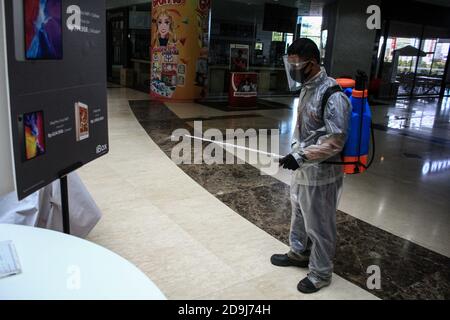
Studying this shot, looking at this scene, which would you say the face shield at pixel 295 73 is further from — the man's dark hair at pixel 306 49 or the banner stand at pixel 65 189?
the banner stand at pixel 65 189

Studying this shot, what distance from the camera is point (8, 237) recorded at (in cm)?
148

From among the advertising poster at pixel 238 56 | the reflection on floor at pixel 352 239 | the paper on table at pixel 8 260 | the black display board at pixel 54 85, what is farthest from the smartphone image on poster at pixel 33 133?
the advertising poster at pixel 238 56

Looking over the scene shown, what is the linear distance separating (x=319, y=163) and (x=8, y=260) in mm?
1622

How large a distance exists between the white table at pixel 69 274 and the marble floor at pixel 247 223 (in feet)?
3.36

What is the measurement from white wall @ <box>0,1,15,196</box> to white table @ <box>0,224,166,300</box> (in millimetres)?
236

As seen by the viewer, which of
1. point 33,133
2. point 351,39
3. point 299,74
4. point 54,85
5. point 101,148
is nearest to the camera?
point 33,133

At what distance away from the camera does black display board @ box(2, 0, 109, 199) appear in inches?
52.2

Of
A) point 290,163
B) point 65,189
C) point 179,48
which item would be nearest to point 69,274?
point 65,189

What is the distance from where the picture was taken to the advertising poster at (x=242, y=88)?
937cm

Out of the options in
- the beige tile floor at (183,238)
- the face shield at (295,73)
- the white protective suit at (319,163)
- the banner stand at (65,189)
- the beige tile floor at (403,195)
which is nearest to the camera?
the banner stand at (65,189)

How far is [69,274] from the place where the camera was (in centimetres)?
127

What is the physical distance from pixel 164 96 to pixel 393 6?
26.7 feet

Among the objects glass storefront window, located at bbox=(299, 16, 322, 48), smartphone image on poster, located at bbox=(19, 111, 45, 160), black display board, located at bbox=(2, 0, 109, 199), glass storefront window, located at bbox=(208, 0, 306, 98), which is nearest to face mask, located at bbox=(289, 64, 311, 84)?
black display board, located at bbox=(2, 0, 109, 199)

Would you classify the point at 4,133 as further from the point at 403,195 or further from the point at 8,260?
the point at 403,195
